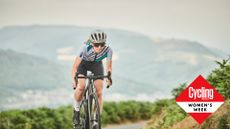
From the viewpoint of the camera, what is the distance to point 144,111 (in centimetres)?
3012

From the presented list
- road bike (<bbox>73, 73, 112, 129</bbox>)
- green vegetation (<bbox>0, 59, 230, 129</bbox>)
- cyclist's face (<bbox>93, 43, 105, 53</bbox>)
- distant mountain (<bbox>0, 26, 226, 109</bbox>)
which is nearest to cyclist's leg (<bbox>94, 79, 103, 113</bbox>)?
road bike (<bbox>73, 73, 112, 129</bbox>)

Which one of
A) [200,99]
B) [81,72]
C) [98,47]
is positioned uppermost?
[98,47]

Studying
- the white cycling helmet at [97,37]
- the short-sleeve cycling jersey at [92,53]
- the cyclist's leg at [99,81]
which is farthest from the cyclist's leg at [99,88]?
the white cycling helmet at [97,37]

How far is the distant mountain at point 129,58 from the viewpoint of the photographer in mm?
86875

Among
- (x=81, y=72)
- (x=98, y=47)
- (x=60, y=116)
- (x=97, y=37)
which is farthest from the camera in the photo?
(x=60, y=116)

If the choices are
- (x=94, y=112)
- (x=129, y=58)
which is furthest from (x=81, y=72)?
(x=129, y=58)

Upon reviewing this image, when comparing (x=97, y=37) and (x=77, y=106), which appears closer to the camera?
(x=97, y=37)

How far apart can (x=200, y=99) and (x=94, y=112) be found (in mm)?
2067

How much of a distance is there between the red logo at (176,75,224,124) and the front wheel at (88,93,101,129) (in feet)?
5.11

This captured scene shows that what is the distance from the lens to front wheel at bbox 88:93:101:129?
13.5 meters

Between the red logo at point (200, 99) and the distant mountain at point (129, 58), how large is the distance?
64.3 m

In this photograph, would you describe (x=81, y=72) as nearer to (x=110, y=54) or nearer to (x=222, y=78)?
(x=110, y=54)

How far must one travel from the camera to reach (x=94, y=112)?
13.6 meters

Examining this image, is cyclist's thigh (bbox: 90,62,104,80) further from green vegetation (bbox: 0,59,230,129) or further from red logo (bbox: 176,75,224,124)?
green vegetation (bbox: 0,59,230,129)
